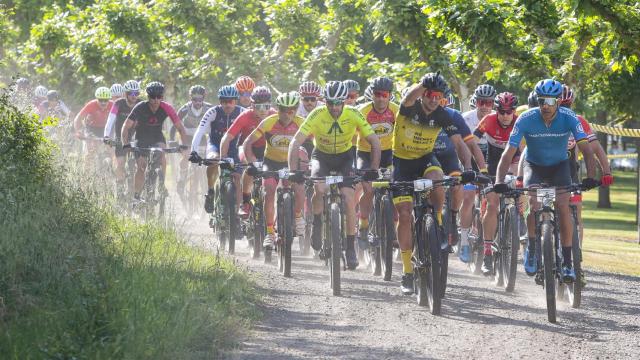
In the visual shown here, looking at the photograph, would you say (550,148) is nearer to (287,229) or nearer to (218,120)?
(287,229)

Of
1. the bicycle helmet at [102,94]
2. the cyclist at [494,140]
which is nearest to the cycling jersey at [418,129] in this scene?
the cyclist at [494,140]

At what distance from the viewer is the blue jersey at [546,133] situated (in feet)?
38.4

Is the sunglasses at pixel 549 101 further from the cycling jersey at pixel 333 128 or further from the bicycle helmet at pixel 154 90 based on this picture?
the bicycle helmet at pixel 154 90

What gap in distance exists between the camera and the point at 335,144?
13.6 metres

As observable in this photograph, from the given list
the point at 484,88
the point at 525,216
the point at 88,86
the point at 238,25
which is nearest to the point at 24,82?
the point at 238,25

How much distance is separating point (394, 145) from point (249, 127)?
418 centimetres

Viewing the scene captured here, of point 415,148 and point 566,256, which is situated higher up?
point 415,148

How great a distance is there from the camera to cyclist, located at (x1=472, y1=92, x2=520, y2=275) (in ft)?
46.6

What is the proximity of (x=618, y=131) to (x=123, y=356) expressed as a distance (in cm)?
1826

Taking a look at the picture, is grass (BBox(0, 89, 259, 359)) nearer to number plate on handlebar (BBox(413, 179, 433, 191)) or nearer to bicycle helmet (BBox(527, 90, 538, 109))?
number plate on handlebar (BBox(413, 179, 433, 191))

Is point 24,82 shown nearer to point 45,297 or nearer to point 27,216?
point 27,216

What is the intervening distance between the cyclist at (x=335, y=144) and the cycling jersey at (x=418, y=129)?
0.77 m

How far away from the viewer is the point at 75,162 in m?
16.9

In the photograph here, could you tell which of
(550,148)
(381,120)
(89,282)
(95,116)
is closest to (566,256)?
(550,148)
